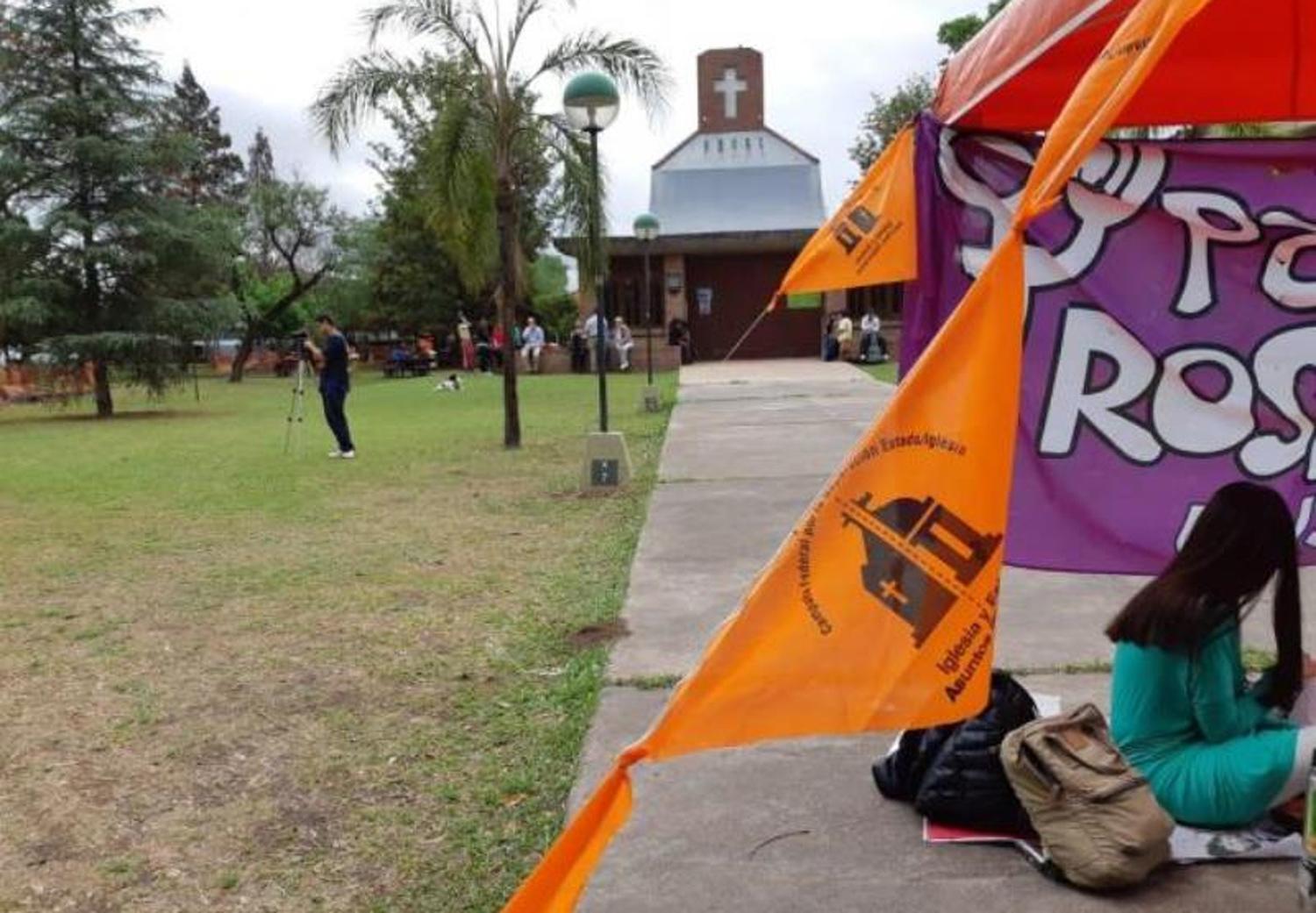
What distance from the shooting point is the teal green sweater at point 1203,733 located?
3.08 metres

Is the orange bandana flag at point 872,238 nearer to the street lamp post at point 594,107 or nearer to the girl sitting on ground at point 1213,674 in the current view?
the girl sitting on ground at point 1213,674

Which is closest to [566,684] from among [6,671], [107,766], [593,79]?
[107,766]

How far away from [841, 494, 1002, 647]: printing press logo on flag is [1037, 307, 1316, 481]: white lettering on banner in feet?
5.09

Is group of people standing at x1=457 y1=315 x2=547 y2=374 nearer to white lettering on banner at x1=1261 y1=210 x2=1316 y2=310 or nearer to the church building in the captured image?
the church building

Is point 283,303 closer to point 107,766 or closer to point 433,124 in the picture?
point 433,124

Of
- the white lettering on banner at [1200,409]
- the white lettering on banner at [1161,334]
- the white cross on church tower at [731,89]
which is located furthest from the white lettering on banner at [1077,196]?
the white cross on church tower at [731,89]

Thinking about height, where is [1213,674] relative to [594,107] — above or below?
below

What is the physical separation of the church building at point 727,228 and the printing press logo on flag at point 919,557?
29.7 m

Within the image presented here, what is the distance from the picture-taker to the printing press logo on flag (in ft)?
7.29

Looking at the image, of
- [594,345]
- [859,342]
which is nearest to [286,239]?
[594,345]

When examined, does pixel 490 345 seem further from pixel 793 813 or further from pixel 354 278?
pixel 793 813

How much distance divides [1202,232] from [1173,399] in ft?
1.75

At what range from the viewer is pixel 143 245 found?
919 inches

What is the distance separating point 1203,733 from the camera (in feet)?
10.4
